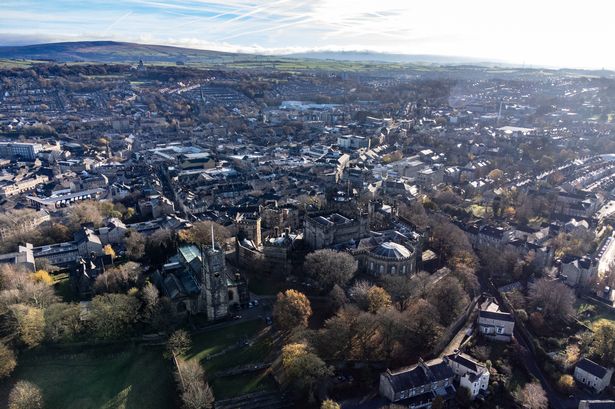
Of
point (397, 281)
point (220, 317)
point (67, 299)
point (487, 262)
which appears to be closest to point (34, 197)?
point (67, 299)

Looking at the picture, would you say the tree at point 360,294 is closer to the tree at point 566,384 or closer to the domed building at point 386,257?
the domed building at point 386,257

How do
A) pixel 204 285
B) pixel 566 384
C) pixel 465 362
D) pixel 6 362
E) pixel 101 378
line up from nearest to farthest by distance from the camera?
pixel 6 362
pixel 465 362
pixel 101 378
pixel 566 384
pixel 204 285

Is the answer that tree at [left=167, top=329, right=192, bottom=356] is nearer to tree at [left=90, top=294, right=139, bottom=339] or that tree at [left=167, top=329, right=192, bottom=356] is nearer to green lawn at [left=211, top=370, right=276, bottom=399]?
green lawn at [left=211, top=370, right=276, bottom=399]

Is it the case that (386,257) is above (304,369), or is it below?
above

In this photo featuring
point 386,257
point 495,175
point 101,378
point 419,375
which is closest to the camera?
point 419,375

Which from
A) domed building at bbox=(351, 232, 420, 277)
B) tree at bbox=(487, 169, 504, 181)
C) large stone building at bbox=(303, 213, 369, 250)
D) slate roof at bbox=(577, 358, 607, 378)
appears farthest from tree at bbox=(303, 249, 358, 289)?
tree at bbox=(487, 169, 504, 181)

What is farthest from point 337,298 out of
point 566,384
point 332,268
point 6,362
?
point 6,362

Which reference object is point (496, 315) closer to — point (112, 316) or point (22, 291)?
point (112, 316)

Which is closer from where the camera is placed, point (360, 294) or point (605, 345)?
point (605, 345)

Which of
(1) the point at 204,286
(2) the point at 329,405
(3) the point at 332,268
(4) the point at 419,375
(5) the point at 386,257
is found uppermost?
(5) the point at 386,257
